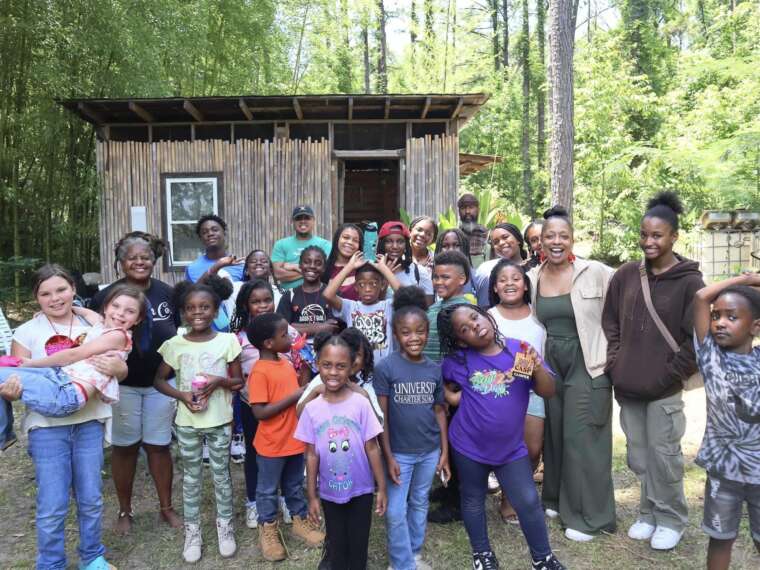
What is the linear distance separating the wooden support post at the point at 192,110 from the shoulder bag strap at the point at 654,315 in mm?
6803

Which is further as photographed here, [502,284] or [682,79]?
[682,79]

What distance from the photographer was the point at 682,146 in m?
11.7

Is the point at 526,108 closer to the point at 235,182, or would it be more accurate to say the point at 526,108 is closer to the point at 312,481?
the point at 235,182

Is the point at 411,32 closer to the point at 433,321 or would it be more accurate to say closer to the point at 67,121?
the point at 67,121

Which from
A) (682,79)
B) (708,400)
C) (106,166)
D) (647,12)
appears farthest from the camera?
(647,12)

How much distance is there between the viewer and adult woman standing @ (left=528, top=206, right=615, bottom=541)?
325 centimetres

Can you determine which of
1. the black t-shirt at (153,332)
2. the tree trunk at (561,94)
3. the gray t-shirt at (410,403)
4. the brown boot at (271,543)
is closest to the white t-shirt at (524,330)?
the gray t-shirt at (410,403)

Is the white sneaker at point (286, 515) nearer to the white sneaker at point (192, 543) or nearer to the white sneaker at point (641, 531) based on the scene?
the white sneaker at point (192, 543)

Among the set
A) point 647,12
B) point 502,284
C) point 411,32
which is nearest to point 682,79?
point 647,12

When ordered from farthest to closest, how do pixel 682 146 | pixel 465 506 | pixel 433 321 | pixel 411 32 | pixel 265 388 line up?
pixel 411 32
pixel 682 146
pixel 433 321
pixel 265 388
pixel 465 506

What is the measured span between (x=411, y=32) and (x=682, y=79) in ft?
44.3

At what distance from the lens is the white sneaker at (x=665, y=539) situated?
316 centimetres

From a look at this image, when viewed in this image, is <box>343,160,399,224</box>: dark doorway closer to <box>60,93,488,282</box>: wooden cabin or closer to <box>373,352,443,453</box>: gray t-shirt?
<box>60,93,488,282</box>: wooden cabin

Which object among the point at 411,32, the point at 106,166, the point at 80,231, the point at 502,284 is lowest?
the point at 502,284
